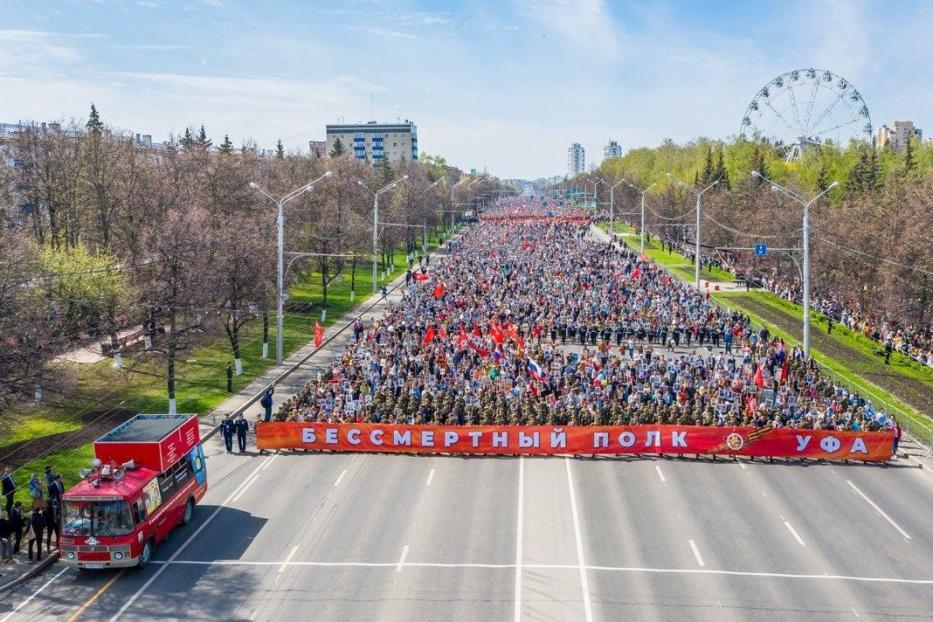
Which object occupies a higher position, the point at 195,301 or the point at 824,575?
the point at 195,301

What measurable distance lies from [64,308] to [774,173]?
92.9 meters

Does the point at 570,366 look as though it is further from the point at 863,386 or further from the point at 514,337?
the point at 863,386

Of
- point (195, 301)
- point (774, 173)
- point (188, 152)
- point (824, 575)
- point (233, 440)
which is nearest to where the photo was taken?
point (824, 575)

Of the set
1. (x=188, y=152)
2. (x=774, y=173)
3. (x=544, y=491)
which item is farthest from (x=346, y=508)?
(x=774, y=173)

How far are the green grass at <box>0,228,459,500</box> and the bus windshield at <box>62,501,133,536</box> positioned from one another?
22.8 ft

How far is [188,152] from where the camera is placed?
53.7m

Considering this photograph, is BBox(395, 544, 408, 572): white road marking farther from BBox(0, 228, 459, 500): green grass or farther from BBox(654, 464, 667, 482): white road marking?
BBox(0, 228, 459, 500): green grass

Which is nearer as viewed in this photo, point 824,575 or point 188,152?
point 824,575

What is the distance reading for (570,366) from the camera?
1447 inches

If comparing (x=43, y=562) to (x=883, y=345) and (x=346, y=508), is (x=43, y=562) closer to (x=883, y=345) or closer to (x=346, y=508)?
(x=346, y=508)

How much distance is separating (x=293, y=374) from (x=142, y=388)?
7221 mm

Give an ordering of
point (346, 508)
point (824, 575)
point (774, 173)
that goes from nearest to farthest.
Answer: point (824, 575) → point (346, 508) → point (774, 173)

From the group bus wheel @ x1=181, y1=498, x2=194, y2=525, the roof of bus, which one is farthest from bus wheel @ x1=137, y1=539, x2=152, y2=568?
bus wheel @ x1=181, y1=498, x2=194, y2=525

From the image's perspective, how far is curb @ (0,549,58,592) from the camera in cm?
1894
